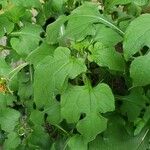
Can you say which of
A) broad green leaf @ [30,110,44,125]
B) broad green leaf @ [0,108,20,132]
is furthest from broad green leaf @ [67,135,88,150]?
broad green leaf @ [0,108,20,132]

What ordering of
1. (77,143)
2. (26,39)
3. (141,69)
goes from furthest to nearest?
(26,39)
(77,143)
(141,69)

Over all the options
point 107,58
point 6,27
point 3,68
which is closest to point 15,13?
point 6,27

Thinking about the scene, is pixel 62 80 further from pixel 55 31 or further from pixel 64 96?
pixel 55 31

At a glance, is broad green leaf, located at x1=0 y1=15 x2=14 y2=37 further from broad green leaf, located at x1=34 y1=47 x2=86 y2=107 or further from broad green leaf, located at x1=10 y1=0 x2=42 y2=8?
broad green leaf, located at x1=34 y1=47 x2=86 y2=107

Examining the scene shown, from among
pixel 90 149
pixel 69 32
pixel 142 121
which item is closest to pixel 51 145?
pixel 90 149

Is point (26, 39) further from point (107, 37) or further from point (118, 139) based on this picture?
point (118, 139)
